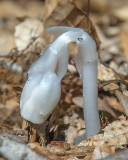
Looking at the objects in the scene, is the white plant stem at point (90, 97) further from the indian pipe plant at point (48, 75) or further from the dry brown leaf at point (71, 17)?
the dry brown leaf at point (71, 17)

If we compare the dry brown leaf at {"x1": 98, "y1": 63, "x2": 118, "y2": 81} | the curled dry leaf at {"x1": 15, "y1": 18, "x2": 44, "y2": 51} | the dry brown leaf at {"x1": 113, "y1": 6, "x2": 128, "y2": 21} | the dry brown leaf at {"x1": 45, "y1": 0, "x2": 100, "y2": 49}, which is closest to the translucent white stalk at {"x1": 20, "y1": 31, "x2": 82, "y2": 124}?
the dry brown leaf at {"x1": 98, "y1": 63, "x2": 118, "y2": 81}

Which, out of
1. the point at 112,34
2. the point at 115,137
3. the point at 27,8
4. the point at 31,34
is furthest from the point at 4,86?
the point at 27,8

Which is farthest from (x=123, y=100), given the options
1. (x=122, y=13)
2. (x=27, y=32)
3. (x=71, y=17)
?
(x=122, y=13)

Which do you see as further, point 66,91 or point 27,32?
point 27,32

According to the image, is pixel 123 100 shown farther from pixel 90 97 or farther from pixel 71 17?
pixel 71 17

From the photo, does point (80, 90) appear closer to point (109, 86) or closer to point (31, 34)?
point (109, 86)
